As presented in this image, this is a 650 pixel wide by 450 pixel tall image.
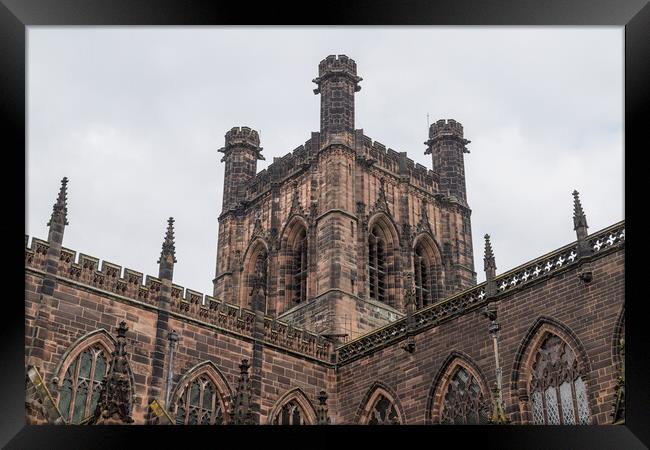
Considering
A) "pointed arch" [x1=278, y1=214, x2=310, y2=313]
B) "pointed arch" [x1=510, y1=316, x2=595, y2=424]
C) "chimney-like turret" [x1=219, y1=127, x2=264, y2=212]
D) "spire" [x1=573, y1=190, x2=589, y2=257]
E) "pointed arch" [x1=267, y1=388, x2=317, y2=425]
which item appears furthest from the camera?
"chimney-like turret" [x1=219, y1=127, x2=264, y2=212]

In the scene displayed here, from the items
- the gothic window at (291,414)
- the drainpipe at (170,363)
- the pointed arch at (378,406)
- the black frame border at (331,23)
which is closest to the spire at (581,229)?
the pointed arch at (378,406)

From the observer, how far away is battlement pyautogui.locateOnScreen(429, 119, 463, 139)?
40594 mm

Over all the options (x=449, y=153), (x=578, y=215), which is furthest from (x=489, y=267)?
(x=449, y=153)

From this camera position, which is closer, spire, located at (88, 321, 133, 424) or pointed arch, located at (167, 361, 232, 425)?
spire, located at (88, 321, 133, 424)

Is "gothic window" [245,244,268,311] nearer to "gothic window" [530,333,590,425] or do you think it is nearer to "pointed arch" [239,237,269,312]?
"pointed arch" [239,237,269,312]

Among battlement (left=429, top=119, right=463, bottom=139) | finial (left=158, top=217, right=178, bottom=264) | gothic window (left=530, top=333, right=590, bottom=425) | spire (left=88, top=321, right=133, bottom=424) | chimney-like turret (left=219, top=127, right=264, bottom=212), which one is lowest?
spire (left=88, top=321, right=133, bottom=424)

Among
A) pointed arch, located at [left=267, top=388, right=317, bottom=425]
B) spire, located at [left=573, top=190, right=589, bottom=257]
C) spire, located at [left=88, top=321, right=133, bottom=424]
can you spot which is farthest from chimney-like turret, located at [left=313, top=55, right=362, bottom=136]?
spire, located at [left=88, top=321, right=133, bottom=424]

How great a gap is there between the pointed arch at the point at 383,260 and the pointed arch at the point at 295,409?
7292 millimetres

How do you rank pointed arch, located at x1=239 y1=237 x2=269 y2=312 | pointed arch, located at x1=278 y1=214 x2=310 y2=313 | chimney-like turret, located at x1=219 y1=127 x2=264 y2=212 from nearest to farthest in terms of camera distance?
pointed arch, located at x1=278 y1=214 x2=310 y2=313
pointed arch, located at x1=239 y1=237 x2=269 y2=312
chimney-like turret, located at x1=219 y1=127 x2=264 y2=212

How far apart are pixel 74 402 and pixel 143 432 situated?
46.7ft

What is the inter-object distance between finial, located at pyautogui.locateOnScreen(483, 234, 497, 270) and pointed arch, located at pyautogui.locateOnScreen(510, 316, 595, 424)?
2.42 meters

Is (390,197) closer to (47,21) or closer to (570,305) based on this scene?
(570,305)

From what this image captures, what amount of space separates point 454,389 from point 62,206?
1196 cm

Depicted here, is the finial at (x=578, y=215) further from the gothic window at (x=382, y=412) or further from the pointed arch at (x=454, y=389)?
the gothic window at (x=382, y=412)
